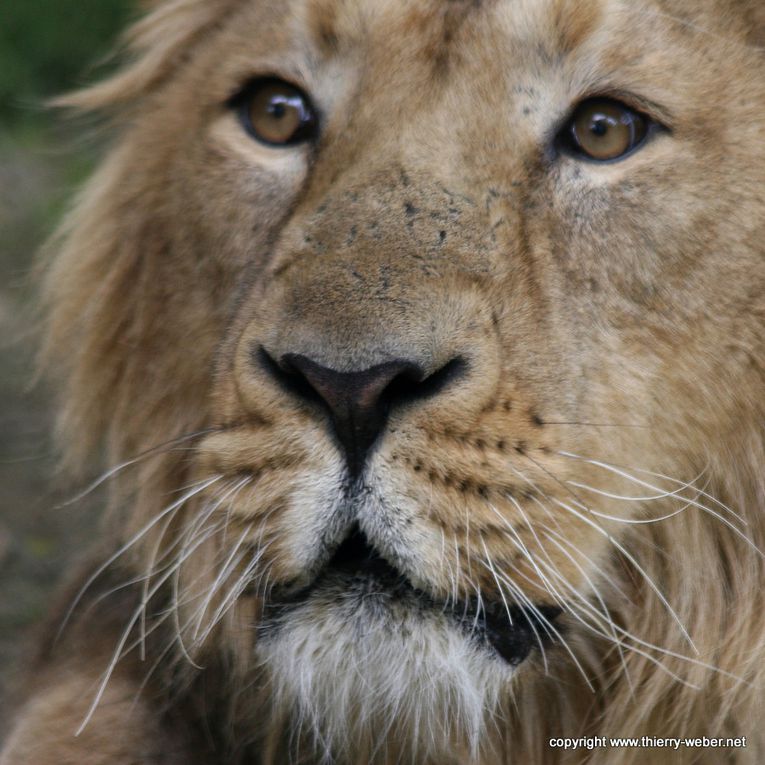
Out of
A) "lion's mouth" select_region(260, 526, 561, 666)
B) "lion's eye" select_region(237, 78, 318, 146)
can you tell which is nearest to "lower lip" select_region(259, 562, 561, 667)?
"lion's mouth" select_region(260, 526, 561, 666)

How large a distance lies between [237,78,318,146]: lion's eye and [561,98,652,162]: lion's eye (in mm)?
505

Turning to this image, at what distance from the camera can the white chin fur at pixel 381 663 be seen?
72.7 inches

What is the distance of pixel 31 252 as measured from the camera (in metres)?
4.71

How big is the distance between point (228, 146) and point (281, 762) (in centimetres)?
117

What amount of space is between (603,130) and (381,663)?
0.94m

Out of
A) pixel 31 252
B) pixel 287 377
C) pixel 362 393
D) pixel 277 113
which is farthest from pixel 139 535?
pixel 31 252

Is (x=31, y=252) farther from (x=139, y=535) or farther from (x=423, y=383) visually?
(x=423, y=383)

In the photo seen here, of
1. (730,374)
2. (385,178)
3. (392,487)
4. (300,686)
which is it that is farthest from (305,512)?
(730,374)

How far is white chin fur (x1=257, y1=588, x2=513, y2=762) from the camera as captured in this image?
6.06 feet

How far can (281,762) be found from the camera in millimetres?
2393

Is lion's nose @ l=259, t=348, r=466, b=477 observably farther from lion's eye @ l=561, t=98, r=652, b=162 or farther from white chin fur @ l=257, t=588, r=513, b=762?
lion's eye @ l=561, t=98, r=652, b=162

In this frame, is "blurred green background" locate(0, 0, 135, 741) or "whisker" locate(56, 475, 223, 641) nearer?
"whisker" locate(56, 475, 223, 641)

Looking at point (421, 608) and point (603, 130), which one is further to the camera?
point (603, 130)

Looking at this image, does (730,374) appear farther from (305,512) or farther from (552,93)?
(305,512)
